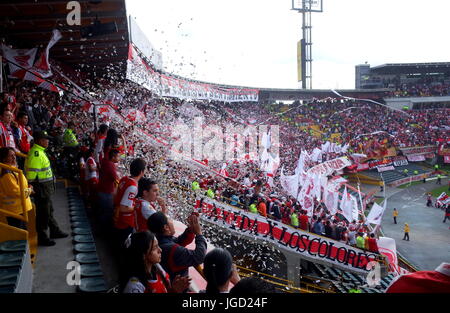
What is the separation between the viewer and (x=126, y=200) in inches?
131

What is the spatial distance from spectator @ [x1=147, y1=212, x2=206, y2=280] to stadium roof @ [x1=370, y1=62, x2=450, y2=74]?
142ft

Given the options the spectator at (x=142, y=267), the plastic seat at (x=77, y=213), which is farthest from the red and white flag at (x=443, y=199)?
the spectator at (x=142, y=267)

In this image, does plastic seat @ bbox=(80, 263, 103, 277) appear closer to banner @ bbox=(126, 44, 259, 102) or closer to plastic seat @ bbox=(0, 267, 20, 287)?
plastic seat @ bbox=(0, 267, 20, 287)

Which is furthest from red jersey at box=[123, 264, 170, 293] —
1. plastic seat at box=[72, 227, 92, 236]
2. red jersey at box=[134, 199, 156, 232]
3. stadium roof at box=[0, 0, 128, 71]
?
stadium roof at box=[0, 0, 128, 71]

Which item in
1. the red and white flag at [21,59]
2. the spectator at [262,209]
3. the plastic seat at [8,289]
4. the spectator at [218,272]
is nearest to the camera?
the spectator at [218,272]

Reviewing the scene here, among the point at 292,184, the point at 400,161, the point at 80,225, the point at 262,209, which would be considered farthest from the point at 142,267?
the point at 400,161

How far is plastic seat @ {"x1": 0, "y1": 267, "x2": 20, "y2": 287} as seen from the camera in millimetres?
2576

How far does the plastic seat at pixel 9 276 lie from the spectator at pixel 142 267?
3.51 feet

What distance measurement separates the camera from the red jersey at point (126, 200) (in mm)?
3311

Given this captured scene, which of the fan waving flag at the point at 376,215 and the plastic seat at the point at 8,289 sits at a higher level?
the plastic seat at the point at 8,289

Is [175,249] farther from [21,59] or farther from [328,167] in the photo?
[328,167]

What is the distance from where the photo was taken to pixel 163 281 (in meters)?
2.25

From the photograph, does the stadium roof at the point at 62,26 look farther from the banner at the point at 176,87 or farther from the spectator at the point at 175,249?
the spectator at the point at 175,249

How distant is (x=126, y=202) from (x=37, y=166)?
4.30 ft
